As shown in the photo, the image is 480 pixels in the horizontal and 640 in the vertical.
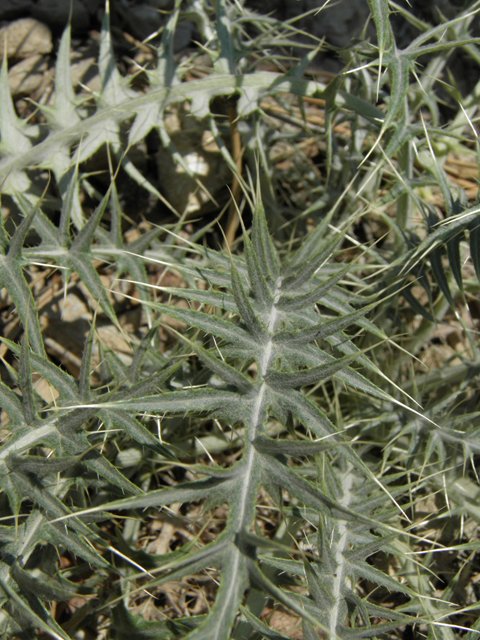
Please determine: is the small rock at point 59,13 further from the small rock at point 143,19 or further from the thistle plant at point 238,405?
the thistle plant at point 238,405

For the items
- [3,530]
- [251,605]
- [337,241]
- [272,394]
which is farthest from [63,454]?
[337,241]

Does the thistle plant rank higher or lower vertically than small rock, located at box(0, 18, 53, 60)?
lower

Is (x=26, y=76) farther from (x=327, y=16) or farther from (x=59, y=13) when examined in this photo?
(x=327, y=16)

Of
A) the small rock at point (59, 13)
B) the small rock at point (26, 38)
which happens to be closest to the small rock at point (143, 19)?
the small rock at point (59, 13)

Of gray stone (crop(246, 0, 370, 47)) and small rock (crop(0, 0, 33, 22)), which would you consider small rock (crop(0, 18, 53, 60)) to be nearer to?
small rock (crop(0, 0, 33, 22))

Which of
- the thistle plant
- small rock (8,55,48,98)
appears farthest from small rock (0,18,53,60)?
the thistle plant

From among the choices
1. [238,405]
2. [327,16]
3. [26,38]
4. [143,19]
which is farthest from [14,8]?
[238,405]
